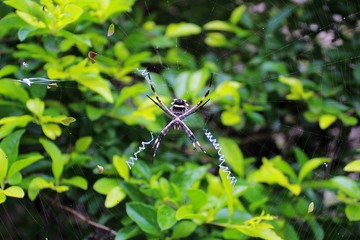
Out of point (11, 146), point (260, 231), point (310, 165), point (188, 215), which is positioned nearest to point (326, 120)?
point (310, 165)

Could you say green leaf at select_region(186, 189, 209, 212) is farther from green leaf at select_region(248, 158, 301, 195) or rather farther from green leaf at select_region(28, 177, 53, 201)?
green leaf at select_region(28, 177, 53, 201)

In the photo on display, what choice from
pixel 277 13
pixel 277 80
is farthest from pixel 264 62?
pixel 277 13

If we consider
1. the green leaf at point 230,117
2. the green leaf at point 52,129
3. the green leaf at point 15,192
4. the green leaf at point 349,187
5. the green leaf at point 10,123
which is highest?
the green leaf at point 10,123

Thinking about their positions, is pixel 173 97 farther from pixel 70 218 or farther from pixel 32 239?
pixel 32 239

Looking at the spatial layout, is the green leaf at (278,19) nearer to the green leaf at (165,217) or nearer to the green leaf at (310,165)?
the green leaf at (310,165)

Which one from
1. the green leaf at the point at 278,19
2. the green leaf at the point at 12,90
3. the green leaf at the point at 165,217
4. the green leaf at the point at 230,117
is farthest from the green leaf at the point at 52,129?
the green leaf at the point at 278,19

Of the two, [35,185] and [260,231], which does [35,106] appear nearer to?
[35,185]
